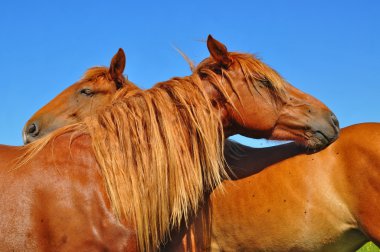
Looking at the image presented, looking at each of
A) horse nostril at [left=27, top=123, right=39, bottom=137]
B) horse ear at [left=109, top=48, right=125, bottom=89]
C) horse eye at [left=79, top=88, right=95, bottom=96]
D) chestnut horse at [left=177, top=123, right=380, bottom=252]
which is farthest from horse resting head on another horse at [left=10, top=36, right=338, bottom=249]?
horse nostril at [left=27, top=123, right=39, bottom=137]

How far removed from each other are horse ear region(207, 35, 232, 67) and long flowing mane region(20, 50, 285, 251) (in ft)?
1.27

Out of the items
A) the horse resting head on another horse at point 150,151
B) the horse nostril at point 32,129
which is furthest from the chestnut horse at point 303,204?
the horse nostril at point 32,129

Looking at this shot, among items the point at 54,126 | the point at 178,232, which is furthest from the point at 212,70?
the point at 54,126

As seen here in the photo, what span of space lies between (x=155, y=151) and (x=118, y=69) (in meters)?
2.72

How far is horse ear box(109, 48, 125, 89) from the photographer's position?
548 cm

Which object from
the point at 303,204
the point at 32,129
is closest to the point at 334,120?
the point at 303,204

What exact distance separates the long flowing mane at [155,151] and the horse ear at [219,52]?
388 mm

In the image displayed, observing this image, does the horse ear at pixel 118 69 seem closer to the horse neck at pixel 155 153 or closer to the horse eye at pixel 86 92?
the horse eye at pixel 86 92

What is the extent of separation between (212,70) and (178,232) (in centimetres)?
144

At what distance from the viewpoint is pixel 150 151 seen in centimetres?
310

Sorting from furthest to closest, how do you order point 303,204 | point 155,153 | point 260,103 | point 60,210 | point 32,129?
1. point 32,129
2. point 303,204
3. point 260,103
4. point 155,153
5. point 60,210

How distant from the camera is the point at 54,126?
5352mm

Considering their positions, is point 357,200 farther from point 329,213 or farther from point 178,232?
point 178,232

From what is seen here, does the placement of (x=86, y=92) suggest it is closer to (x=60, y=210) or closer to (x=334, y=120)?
(x=60, y=210)
